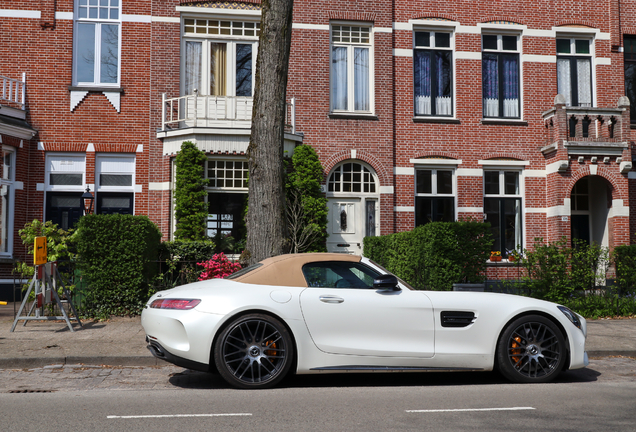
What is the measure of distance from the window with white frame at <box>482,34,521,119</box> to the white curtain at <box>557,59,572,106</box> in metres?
1.36

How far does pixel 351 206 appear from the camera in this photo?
688 inches

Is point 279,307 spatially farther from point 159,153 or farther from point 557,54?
point 557,54

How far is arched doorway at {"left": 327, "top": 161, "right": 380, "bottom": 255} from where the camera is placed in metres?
17.3

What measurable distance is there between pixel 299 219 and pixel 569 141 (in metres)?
7.95

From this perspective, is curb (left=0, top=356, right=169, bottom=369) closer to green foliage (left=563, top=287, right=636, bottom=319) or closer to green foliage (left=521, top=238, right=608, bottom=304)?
green foliage (left=521, top=238, right=608, bottom=304)

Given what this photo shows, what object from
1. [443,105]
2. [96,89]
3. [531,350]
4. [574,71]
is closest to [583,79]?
[574,71]

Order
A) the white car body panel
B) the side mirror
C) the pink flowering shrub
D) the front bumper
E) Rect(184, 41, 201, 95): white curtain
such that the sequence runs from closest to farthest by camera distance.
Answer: the front bumper
the white car body panel
the side mirror
the pink flowering shrub
Rect(184, 41, 201, 95): white curtain

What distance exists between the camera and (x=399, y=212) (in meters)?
17.6

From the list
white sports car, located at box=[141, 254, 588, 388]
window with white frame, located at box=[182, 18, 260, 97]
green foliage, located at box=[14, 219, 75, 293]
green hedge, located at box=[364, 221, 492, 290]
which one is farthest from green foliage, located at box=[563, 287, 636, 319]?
window with white frame, located at box=[182, 18, 260, 97]

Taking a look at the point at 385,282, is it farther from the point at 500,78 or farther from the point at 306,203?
the point at 500,78

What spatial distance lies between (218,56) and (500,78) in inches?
330

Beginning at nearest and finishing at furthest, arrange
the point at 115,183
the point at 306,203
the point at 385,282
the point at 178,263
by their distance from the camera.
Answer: the point at 385,282 → the point at 178,263 → the point at 306,203 → the point at 115,183

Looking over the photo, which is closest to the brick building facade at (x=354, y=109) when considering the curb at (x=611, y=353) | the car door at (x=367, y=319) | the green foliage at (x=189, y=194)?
the green foliage at (x=189, y=194)

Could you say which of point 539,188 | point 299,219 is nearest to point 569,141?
point 539,188
